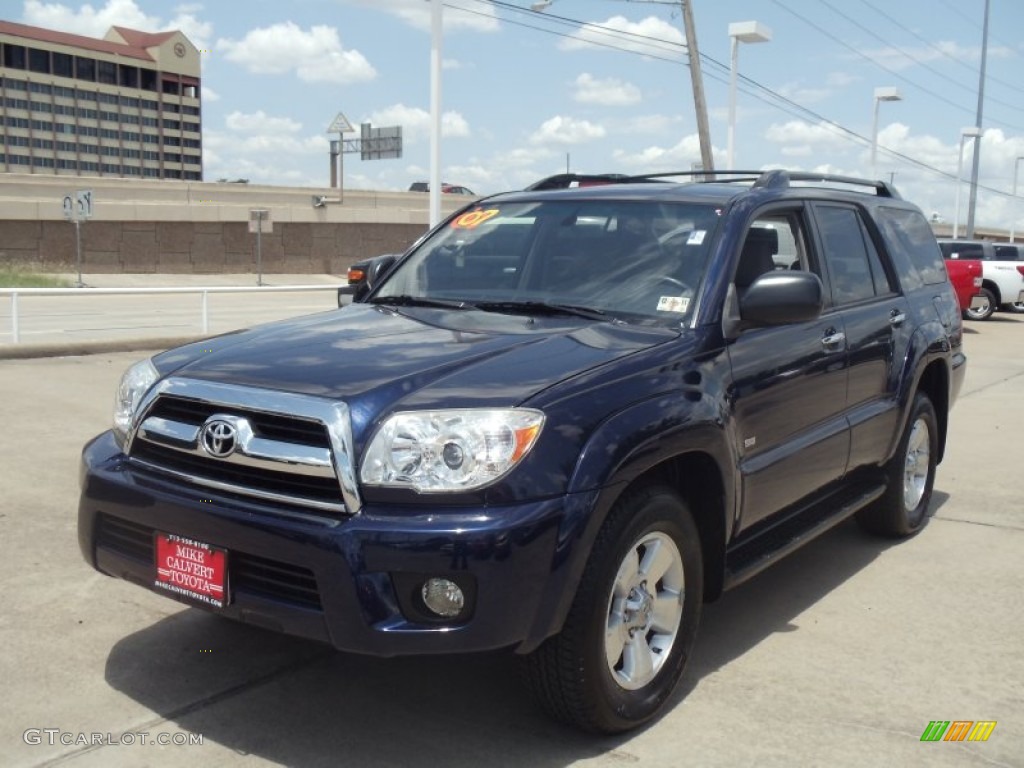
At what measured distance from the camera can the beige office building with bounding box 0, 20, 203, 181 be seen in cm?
14300

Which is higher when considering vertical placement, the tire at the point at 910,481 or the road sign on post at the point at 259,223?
the road sign on post at the point at 259,223

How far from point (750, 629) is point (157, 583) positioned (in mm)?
2351

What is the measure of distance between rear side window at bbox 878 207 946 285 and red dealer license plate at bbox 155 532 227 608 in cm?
385

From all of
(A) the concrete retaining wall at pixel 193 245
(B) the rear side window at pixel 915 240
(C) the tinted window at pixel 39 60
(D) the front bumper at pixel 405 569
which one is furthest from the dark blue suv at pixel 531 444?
(C) the tinted window at pixel 39 60

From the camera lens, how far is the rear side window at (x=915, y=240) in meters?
5.66

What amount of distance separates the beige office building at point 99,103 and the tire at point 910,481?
150214 millimetres

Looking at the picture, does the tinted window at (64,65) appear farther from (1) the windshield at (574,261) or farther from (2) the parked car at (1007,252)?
(1) the windshield at (574,261)

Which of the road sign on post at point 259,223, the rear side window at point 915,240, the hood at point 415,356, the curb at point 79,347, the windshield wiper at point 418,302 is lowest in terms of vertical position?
→ the curb at point 79,347

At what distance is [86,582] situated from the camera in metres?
4.71

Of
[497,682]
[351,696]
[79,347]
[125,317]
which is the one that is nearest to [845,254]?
[497,682]

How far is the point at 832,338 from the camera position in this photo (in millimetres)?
4660

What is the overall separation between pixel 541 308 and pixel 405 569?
4.93 feet

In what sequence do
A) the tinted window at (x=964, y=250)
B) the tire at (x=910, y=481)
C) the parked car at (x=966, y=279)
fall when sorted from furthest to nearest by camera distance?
1. the tinted window at (x=964, y=250)
2. the parked car at (x=966, y=279)
3. the tire at (x=910, y=481)

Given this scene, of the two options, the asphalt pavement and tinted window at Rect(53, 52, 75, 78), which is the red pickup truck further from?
tinted window at Rect(53, 52, 75, 78)
